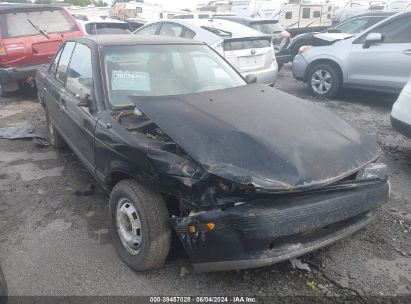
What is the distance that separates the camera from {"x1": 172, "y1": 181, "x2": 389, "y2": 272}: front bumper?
2.23 m

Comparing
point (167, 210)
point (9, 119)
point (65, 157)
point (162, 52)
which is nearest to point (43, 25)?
point (9, 119)

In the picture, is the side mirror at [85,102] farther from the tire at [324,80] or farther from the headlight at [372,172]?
the tire at [324,80]

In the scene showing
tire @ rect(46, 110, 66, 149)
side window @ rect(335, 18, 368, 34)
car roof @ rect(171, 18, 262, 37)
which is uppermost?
car roof @ rect(171, 18, 262, 37)

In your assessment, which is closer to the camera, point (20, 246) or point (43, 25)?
point (20, 246)

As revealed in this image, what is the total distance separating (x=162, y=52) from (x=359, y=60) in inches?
192

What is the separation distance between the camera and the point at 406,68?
6.60 meters

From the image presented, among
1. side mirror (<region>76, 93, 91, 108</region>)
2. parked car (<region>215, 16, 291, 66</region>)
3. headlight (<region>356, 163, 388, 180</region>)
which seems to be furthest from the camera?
parked car (<region>215, 16, 291, 66</region>)

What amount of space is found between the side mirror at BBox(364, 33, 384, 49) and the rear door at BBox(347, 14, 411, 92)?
68 mm

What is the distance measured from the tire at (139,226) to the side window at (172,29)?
5.89 meters

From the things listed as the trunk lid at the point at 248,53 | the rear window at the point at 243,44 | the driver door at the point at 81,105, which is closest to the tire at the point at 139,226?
the driver door at the point at 81,105

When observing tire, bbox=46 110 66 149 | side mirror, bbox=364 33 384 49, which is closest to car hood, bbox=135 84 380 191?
tire, bbox=46 110 66 149

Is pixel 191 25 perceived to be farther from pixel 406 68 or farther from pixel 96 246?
pixel 96 246

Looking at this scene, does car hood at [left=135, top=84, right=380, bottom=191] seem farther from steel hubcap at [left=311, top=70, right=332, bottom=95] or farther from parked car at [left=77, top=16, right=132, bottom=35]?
parked car at [left=77, top=16, right=132, bottom=35]

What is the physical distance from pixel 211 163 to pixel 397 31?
6077 millimetres
